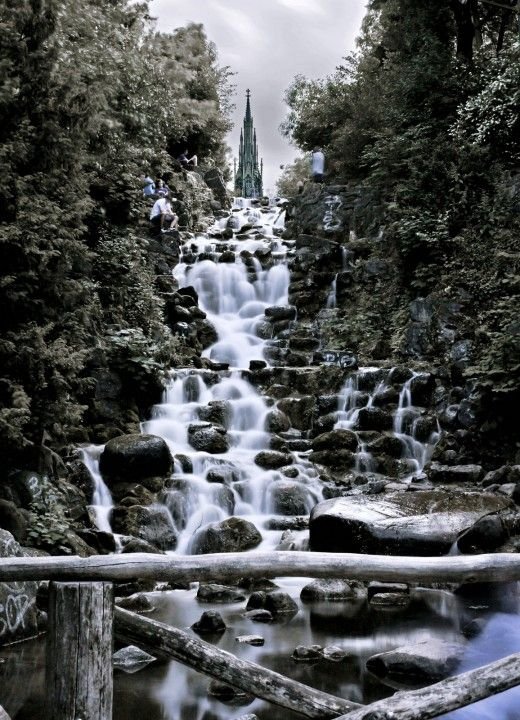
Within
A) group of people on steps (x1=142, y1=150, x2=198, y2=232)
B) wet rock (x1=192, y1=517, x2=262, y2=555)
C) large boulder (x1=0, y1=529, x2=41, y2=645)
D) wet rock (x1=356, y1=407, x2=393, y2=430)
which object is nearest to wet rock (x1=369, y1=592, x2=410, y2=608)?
wet rock (x1=192, y1=517, x2=262, y2=555)

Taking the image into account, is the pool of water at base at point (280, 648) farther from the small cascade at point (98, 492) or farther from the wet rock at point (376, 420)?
the wet rock at point (376, 420)

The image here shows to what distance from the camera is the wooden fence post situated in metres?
3.57

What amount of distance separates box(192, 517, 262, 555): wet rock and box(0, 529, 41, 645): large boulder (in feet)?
12.9

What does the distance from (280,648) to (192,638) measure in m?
2.97

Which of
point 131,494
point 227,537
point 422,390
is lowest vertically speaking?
point 227,537

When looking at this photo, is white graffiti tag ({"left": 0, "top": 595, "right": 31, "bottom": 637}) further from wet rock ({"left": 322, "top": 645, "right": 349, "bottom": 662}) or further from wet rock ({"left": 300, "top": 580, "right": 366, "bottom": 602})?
wet rock ({"left": 300, "top": 580, "right": 366, "bottom": 602})

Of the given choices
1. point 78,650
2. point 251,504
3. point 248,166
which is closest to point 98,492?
point 251,504

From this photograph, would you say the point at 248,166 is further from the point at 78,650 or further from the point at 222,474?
the point at 78,650

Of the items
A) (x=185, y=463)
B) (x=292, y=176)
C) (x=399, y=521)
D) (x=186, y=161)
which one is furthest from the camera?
(x=292, y=176)

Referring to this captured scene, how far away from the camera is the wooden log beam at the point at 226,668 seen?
13.0ft

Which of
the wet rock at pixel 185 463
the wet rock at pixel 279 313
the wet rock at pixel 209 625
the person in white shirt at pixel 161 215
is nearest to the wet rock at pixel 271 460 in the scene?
the wet rock at pixel 185 463

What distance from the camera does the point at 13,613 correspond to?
21.9ft

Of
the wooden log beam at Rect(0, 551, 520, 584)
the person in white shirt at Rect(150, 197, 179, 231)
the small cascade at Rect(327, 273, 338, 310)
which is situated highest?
the person in white shirt at Rect(150, 197, 179, 231)

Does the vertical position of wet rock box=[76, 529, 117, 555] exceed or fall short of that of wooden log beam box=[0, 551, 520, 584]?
it falls short
